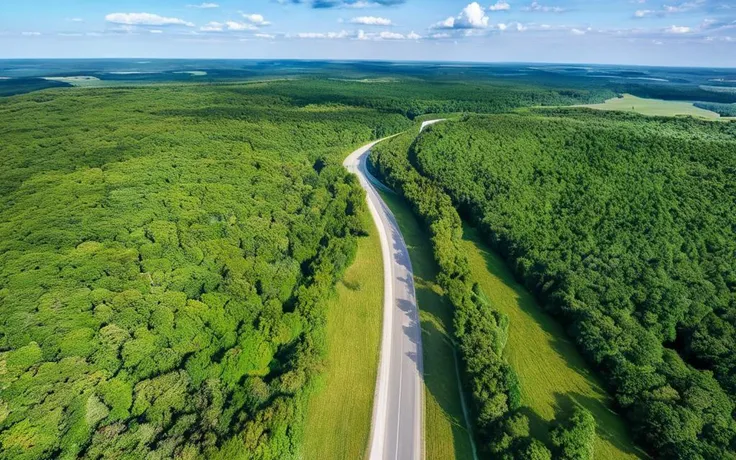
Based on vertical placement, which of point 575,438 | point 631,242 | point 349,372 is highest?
point 631,242

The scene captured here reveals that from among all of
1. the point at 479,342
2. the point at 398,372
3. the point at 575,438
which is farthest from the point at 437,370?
the point at 575,438

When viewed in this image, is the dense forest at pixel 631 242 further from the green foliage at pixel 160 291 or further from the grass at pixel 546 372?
the green foliage at pixel 160 291

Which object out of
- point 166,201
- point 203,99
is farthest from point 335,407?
point 203,99

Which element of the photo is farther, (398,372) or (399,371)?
(399,371)

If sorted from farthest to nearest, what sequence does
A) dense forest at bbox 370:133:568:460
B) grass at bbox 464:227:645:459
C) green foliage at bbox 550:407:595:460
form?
grass at bbox 464:227:645:459 → dense forest at bbox 370:133:568:460 → green foliage at bbox 550:407:595:460

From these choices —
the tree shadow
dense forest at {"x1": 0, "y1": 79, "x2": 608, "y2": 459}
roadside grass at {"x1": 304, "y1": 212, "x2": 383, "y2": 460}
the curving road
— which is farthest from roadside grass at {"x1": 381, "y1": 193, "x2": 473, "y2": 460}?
the tree shadow

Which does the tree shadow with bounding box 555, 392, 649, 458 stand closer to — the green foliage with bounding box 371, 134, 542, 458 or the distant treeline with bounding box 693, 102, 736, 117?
the green foliage with bounding box 371, 134, 542, 458

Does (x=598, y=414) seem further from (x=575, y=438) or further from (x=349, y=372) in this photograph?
(x=349, y=372)
